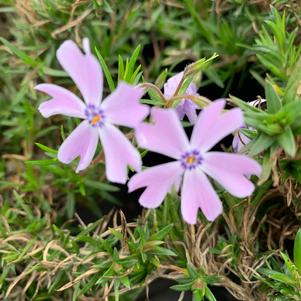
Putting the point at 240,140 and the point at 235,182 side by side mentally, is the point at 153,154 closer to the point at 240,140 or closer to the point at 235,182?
the point at 240,140

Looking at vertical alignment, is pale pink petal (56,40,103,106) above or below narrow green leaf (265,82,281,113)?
above

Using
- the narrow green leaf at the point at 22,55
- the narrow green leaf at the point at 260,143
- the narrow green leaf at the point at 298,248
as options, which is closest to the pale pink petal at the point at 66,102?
the narrow green leaf at the point at 260,143

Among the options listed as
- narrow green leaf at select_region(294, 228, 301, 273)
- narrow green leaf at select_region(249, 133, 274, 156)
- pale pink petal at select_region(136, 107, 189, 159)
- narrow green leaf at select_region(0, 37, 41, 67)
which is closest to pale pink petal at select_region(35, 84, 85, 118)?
pale pink petal at select_region(136, 107, 189, 159)

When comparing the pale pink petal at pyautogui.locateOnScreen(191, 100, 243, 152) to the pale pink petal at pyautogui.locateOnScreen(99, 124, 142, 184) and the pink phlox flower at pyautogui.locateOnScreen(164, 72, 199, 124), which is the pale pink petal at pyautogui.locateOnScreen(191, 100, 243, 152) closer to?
the pale pink petal at pyautogui.locateOnScreen(99, 124, 142, 184)

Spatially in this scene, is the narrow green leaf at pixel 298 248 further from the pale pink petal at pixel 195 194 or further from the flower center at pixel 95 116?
the flower center at pixel 95 116

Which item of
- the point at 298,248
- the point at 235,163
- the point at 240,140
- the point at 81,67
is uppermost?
the point at 81,67

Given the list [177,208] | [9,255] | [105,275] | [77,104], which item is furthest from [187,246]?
[77,104]

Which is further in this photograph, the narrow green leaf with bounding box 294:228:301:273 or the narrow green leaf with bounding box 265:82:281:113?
the narrow green leaf with bounding box 294:228:301:273

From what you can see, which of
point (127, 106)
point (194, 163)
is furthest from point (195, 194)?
point (127, 106)
